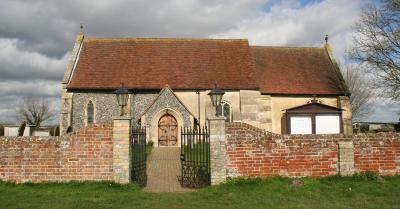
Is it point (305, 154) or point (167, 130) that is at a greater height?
point (167, 130)

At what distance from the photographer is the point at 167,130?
2556 cm

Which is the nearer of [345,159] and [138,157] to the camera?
[345,159]

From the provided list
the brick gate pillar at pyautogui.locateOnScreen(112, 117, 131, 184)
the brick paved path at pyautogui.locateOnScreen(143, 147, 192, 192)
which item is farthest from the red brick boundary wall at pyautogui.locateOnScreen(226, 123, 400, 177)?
the brick gate pillar at pyautogui.locateOnScreen(112, 117, 131, 184)

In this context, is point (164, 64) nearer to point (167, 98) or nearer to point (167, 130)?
point (167, 98)

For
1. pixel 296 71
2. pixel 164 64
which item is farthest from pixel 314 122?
pixel 164 64

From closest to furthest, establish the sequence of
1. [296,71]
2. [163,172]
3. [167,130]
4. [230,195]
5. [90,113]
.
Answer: [230,195] → [163,172] → [167,130] → [90,113] → [296,71]

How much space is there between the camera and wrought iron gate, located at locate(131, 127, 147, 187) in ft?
40.3

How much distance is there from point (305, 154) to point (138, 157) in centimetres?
539

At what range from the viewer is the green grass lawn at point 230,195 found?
9.38 metres

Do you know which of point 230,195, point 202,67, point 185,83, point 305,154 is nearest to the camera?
point 230,195

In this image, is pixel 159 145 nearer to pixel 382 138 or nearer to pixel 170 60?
pixel 170 60

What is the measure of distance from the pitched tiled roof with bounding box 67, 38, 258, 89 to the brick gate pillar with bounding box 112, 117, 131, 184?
51.6 ft

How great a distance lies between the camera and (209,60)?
30016 mm

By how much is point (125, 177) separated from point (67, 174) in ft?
6.00
